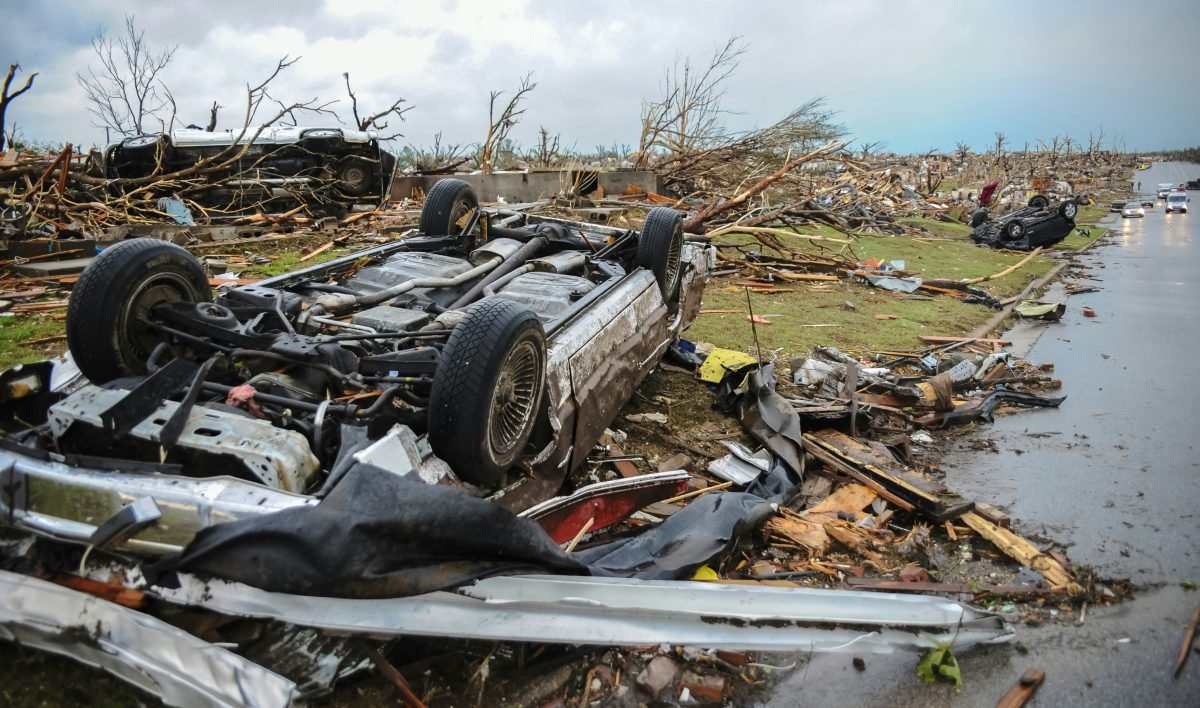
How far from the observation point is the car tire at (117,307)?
3.04 metres

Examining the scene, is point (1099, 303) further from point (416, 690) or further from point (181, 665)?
point (181, 665)

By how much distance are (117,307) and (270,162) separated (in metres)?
9.95

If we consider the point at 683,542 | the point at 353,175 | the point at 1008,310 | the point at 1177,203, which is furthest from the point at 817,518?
the point at 1177,203

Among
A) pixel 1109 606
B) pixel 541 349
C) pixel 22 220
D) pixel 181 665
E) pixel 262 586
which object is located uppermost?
pixel 22 220

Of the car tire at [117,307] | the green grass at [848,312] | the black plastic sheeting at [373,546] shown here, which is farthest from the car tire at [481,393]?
the green grass at [848,312]

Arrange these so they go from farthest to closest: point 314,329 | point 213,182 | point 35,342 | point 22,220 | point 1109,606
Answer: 1. point 213,182
2. point 22,220
3. point 35,342
4. point 314,329
5. point 1109,606

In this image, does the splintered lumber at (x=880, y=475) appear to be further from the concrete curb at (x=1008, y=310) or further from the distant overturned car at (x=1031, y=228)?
the distant overturned car at (x=1031, y=228)

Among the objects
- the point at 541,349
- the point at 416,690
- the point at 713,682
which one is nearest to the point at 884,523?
the point at 713,682

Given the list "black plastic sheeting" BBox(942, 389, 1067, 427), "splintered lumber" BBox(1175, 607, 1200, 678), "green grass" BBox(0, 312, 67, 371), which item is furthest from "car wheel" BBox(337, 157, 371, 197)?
"splintered lumber" BBox(1175, 607, 1200, 678)

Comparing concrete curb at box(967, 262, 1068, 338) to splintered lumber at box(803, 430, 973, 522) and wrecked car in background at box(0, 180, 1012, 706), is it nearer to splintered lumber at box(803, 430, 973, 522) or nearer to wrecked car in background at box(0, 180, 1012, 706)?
splintered lumber at box(803, 430, 973, 522)

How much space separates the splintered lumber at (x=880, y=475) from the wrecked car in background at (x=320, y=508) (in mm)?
952

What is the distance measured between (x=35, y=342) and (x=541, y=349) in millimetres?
5312

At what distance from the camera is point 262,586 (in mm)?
2018

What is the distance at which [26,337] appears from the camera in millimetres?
6117
